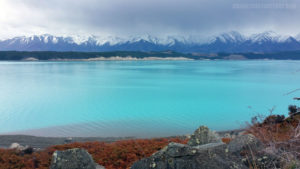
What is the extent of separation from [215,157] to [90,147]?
531cm

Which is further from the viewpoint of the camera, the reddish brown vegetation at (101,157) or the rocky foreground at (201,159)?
the reddish brown vegetation at (101,157)

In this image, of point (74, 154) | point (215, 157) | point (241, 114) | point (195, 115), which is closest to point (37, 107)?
point (195, 115)

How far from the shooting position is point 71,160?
4.02m

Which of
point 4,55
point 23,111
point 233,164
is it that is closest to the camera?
point 233,164

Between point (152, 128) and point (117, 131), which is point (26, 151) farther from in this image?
point (152, 128)

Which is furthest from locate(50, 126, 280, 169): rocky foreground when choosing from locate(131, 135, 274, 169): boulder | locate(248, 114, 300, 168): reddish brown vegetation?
locate(248, 114, 300, 168): reddish brown vegetation

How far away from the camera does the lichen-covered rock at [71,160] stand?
3.95 meters

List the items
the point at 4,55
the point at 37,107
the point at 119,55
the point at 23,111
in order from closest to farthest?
1. the point at 23,111
2. the point at 37,107
3. the point at 4,55
4. the point at 119,55

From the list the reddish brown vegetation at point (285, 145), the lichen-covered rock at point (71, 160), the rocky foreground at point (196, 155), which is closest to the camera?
the reddish brown vegetation at point (285, 145)

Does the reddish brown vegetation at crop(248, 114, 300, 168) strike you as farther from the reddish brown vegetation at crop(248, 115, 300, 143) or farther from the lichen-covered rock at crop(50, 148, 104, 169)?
the lichen-covered rock at crop(50, 148, 104, 169)

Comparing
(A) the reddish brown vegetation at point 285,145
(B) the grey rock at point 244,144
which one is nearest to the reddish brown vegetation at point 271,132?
(A) the reddish brown vegetation at point 285,145

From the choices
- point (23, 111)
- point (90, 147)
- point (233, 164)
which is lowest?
point (23, 111)

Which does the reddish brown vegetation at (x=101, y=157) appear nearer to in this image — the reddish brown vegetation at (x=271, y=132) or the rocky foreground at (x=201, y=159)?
the rocky foreground at (x=201, y=159)

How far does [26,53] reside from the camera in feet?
498
